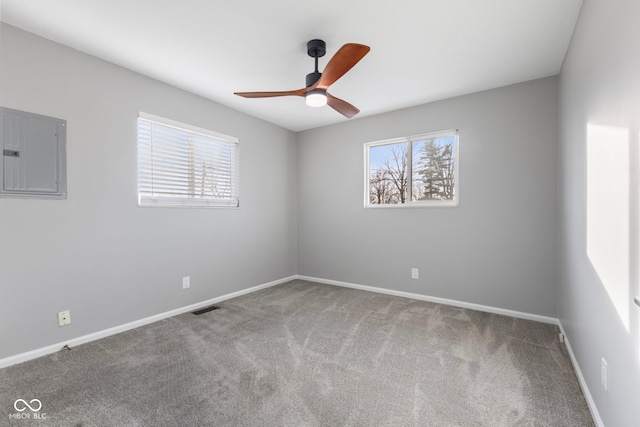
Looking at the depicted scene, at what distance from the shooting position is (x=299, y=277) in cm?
479

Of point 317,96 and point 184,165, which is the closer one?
point 317,96

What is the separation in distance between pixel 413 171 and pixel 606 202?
2.41 metres

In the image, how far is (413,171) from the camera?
379 centimetres

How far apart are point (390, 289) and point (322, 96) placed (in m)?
2.72

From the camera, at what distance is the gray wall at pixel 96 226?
6.95 feet

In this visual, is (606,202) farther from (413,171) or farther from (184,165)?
(184,165)

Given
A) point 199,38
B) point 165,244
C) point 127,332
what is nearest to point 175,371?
point 127,332

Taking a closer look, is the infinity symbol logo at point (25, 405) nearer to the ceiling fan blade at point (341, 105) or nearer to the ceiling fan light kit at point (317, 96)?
the ceiling fan light kit at point (317, 96)

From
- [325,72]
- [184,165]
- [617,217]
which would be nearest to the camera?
[617,217]

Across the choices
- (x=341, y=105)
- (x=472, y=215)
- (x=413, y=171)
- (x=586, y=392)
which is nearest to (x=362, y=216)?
(x=413, y=171)

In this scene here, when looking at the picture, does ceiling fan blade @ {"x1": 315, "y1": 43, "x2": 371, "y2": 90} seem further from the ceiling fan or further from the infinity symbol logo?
the infinity symbol logo

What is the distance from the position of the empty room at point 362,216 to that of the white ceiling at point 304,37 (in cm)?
2

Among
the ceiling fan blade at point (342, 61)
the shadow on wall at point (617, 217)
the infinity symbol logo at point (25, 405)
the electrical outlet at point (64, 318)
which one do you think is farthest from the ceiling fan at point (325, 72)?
the infinity symbol logo at point (25, 405)

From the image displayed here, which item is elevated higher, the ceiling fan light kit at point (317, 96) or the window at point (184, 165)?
the ceiling fan light kit at point (317, 96)
